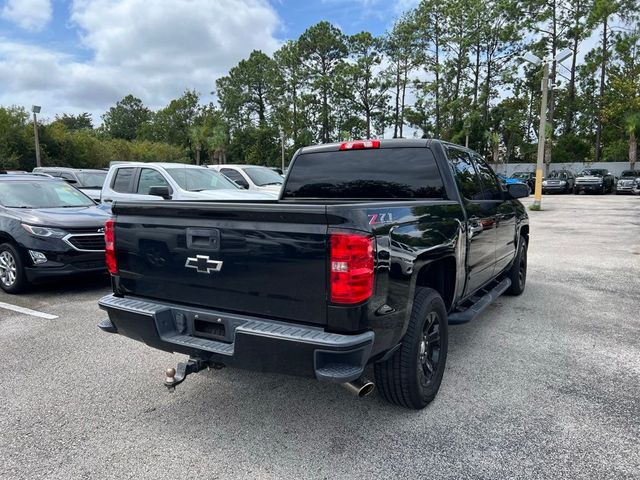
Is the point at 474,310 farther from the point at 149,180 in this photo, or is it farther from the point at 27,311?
the point at 149,180

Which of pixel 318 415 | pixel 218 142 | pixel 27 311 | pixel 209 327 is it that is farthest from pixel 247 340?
pixel 218 142

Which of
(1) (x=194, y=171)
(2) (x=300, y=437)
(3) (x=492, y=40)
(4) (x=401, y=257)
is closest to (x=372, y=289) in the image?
(4) (x=401, y=257)

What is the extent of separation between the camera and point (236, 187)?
33.3 ft

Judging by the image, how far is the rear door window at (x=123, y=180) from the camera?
9.12 metres

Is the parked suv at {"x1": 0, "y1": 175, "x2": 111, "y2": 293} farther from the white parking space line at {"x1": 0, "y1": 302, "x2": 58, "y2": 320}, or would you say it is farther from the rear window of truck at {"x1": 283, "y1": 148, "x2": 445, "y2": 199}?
the rear window of truck at {"x1": 283, "y1": 148, "x2": 445, "y2": 199}

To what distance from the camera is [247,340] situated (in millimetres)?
2572

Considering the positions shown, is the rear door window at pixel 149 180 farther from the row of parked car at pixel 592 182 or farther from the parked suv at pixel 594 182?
the parked suv at pixel 594 182

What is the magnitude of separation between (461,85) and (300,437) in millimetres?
52466

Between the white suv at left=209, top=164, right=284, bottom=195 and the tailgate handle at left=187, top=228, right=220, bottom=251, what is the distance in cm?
917

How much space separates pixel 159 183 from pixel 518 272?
258 inches

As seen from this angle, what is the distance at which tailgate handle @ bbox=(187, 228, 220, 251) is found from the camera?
9.22 feet

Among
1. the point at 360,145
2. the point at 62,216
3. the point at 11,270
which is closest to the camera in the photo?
the point at 360,145

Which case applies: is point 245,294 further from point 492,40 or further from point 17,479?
point 492,40

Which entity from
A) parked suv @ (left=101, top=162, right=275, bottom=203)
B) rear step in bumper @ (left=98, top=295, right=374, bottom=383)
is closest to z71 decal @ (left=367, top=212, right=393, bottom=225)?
rear step in bumper @ (left=98, top=295, right=374, bottom=383)
